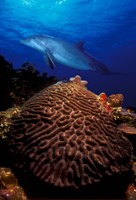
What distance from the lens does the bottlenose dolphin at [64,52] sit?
6.02 meters

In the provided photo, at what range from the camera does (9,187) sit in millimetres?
3443

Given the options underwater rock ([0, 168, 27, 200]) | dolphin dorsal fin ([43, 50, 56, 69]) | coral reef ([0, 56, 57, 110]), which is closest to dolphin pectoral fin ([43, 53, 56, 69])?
dolphin dorsal fin ([43, 50, 56, 69])

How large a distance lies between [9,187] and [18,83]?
14.3 feet

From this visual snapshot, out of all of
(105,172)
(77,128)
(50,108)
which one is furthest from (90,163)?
(50,108)

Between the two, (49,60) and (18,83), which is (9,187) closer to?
(49,60)

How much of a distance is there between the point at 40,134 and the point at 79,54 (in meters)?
Answer: 2.97

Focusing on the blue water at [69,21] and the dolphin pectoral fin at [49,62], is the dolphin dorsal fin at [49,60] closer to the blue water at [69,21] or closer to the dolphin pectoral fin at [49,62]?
the dolphin pectoral fin at [49,62]

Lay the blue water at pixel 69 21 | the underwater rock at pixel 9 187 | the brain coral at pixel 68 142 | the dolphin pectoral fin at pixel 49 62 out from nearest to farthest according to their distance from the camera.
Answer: the underwater rock at pixel 9 187 → the brain coral at pixel 68 142 → the dolphin pectoral fin at pixel 49 62 → the blue water at pixel 69 21

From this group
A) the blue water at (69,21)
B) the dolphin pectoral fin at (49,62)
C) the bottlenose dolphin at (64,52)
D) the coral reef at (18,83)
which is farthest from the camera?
the blue water at (69,21)

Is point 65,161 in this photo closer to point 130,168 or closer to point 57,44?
point 130,168

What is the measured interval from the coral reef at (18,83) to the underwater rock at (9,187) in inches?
132

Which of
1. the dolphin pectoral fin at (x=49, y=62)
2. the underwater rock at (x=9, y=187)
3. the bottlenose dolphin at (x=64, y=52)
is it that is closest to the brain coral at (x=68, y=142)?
the underwater rock at (x=9, y=187)

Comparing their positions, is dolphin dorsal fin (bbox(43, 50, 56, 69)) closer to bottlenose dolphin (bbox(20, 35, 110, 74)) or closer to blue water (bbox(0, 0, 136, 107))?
bottlenose dolphin (bbox(20, 35, 110, 74))

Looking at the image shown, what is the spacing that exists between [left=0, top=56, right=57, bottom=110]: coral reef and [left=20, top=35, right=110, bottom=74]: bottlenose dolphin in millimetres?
1478
